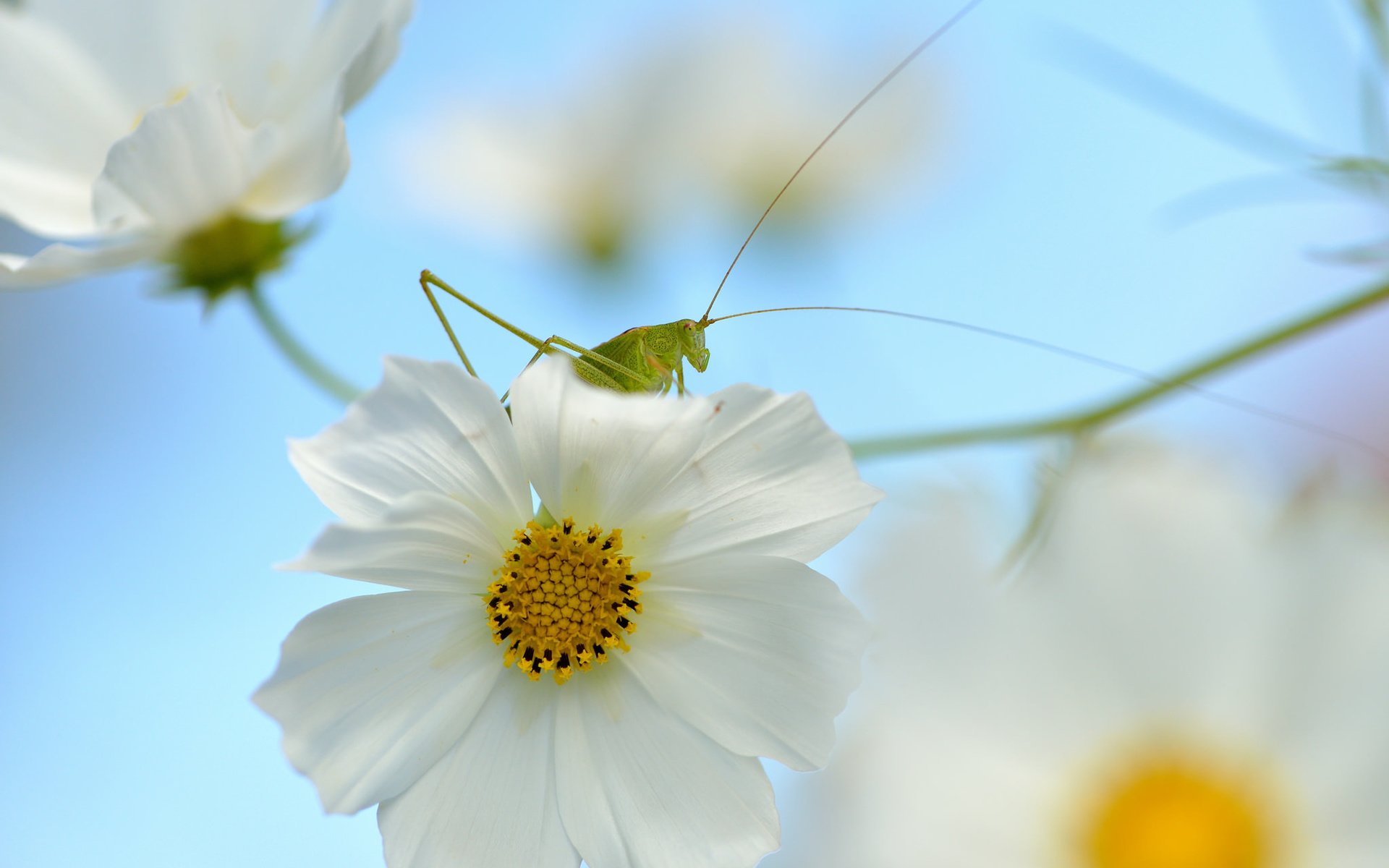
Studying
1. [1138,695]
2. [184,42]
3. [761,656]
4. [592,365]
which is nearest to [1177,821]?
[1138,695]

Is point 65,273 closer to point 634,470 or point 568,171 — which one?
point 634,470

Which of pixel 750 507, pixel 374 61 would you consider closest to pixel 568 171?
pixel 374 61

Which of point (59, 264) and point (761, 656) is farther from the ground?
point (59, 264)

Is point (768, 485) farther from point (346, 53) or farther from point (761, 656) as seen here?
point (346, 53)

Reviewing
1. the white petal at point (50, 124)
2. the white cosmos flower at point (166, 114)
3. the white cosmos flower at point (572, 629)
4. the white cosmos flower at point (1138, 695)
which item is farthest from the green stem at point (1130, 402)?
Result: the white petal at point (50, 124)

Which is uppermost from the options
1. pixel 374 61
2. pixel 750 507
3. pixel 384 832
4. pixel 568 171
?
pixel 568 171

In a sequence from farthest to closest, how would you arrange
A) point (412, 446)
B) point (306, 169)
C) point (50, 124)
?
point (50, 124), point (306, 169), point (412, 446)

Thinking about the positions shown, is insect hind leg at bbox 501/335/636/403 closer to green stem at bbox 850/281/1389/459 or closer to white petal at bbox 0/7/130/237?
green stem at bbox 850/281/1389/459
